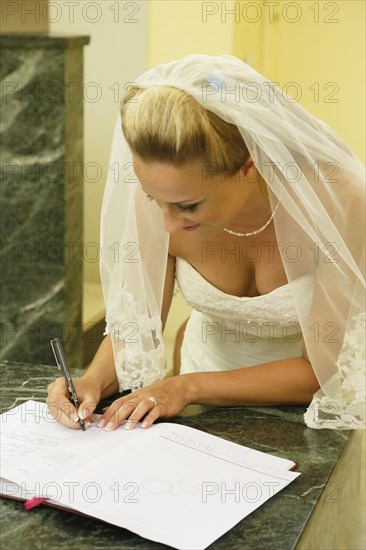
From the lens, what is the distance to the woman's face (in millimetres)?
1910

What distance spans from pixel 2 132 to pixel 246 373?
2.17 m

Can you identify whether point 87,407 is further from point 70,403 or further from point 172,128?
point 172,128

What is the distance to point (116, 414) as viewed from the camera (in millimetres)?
1912

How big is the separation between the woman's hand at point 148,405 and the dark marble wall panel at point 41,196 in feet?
6.73

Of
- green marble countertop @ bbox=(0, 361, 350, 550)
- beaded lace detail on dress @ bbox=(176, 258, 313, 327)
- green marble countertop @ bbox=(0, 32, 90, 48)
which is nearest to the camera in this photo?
green marble countertop @ bbox=(0, 361, 350, 550)

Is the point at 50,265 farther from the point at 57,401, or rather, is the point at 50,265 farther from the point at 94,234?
the point at 57,401

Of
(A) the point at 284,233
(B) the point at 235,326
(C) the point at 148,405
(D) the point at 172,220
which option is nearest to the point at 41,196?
(B) the point at 235,326

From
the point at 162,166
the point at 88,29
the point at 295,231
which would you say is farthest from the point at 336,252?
the point at 88,29

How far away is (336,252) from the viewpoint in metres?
2.11

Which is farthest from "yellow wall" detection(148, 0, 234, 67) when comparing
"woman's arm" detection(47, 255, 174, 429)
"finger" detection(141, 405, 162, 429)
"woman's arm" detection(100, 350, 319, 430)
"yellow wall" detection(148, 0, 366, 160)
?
"finger" detection(141, 405, 162, 429)

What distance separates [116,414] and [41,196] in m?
2.21

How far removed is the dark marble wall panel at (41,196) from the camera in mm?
3838

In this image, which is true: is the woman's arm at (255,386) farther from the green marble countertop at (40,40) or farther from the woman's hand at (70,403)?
the green marble countertop at (40,40)

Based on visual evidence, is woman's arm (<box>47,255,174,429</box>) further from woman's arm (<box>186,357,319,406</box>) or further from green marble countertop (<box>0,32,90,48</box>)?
green marble countertop (<box>0,32,90,48</box>)
